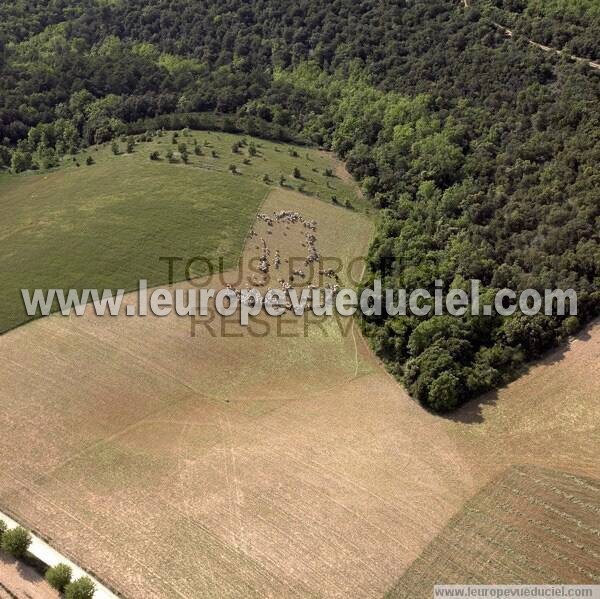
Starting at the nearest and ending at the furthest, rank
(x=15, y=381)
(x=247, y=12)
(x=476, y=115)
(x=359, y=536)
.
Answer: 1. (x=359, y=536)
2. (x=15, y=381)
3. (x=476, y=115)
4. (x=247, y=12)

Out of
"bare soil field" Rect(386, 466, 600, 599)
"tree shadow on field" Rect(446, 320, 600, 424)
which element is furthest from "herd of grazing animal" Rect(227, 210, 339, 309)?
"bare soil field" Rect(386, 466, 600, 599)

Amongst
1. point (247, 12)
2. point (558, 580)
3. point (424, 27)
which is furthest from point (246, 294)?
point (247, 12)

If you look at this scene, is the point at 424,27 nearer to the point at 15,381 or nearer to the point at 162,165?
the point at 162,165

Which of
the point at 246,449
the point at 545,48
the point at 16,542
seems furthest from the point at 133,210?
the point at 545,48

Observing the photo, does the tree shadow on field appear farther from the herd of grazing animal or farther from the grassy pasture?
the grassy pasture

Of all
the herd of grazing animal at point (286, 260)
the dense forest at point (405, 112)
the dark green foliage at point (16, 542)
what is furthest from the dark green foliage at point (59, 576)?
the herd of grazing animal at point (286, 260)
